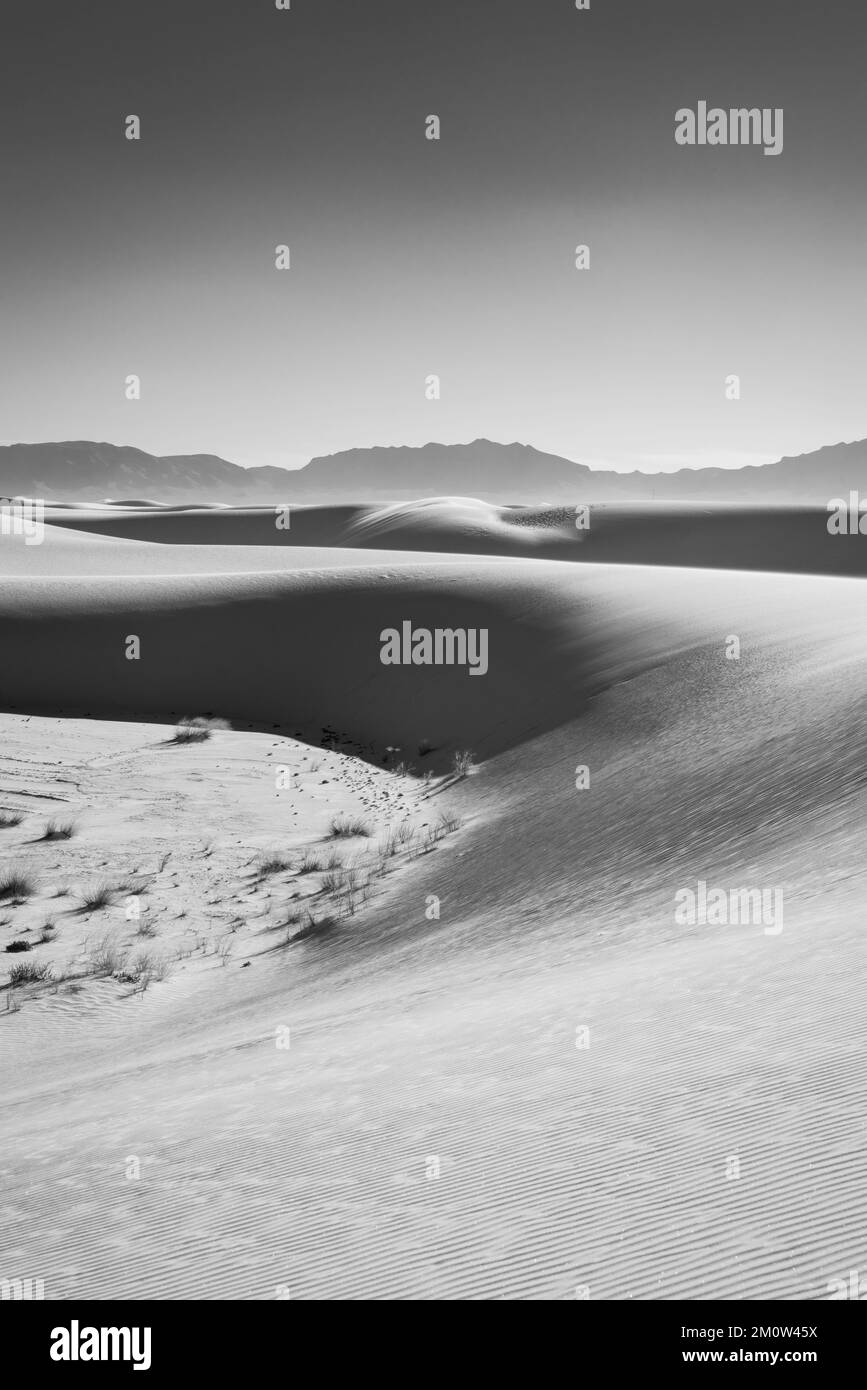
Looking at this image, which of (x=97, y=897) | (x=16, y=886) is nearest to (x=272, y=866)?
(x=97, y=897)

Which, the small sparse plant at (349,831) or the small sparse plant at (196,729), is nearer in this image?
the small sparse plant at (349,831)

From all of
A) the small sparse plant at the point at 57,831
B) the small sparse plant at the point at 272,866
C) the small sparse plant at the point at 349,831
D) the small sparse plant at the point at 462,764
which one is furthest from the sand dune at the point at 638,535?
the small sparse plant at the point at 272,866

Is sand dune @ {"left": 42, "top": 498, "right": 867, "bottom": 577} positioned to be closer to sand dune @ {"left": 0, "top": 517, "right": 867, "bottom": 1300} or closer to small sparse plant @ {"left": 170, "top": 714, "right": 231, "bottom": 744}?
sand dune @ {"left": 0, "top": 517, "right": 867, "bottom": 1300}

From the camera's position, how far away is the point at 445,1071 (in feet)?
14.8

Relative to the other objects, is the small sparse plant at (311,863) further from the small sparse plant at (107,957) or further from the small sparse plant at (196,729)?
the small sparse plant at (196,729)

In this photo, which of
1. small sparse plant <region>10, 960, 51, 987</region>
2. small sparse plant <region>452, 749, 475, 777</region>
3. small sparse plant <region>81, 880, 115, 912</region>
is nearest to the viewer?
small sparse plant <region>10, 960, 51, 987</region>

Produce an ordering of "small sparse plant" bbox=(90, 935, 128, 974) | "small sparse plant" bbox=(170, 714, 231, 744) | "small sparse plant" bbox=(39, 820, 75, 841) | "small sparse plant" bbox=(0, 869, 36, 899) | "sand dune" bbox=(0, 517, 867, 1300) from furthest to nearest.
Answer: "small sparse plant" bbox=(170, 714, 231, 744), "small sparse plant" bbox=(39, 820, 75, 841), "small sparse plant" bbox=(0, 869, 36, 899), "small sparse plant" bbox=(90, 935, 128, 974), "sand dune" bbox=(0, 517, 867, 1300)

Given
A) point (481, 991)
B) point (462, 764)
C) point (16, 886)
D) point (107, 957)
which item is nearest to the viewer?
point (481, 991)

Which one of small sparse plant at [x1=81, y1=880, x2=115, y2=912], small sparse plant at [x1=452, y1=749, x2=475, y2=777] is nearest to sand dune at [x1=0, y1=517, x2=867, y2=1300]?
small sparse plant at [x1=81, y1=880, x2=115, y2=912]

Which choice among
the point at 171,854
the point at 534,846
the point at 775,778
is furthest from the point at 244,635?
the point at 775,778

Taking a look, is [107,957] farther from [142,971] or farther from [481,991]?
[481,991]

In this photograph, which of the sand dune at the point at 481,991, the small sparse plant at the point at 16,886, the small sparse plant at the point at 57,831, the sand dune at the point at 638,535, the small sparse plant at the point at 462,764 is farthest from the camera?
the sand dune at the point at 638,535

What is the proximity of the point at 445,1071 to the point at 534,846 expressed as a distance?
227 inches
